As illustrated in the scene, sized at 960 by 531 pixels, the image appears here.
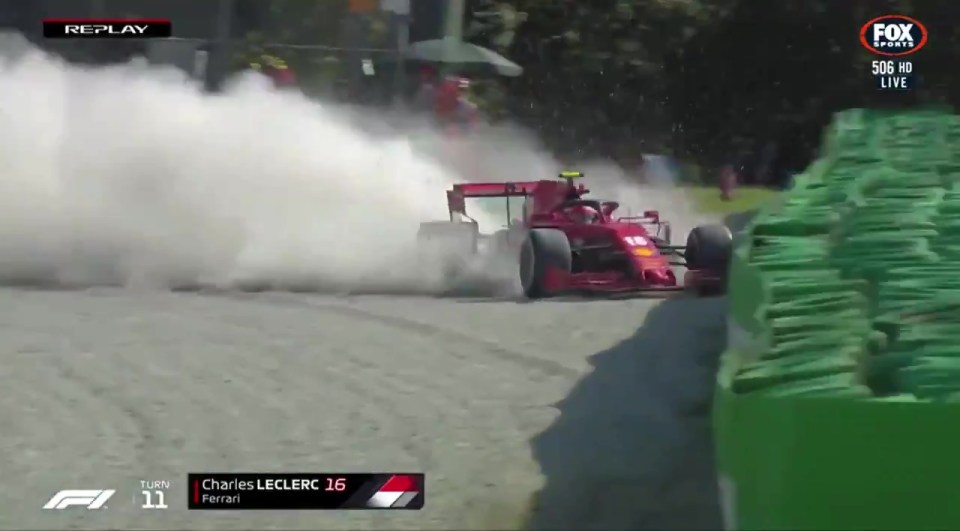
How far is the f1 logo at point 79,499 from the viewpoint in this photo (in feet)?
14.3

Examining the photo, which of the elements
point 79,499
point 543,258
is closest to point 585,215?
point 543,258

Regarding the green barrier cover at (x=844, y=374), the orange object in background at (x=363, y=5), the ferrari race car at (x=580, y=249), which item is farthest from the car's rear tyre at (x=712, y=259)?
the orange object in background at (x=363, y=5)

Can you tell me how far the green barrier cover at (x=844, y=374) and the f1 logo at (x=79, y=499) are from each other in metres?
1.91

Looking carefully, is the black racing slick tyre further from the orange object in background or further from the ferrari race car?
the orange object in background

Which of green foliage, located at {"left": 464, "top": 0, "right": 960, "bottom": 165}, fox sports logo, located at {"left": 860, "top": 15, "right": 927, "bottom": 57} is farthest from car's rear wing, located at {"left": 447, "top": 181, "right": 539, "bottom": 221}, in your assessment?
green foliage, located at {"left": 464, "top": 0, "right": 960, "bottom": 165}

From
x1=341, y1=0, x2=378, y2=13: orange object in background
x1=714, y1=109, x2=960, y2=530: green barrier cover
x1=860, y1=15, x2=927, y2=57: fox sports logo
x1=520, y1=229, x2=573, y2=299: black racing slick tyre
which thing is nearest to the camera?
x1=714, y1=109, x2=960, y2=530: green barrier cover

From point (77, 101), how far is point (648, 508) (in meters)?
9.80

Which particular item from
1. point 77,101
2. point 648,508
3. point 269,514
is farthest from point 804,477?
point 77,101

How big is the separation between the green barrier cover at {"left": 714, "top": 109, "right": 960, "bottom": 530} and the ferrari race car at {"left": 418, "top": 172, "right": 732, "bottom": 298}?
356 cm

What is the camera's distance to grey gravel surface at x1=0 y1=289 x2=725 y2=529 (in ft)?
14.8

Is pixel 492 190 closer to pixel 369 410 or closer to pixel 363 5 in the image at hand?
pixel 363 5

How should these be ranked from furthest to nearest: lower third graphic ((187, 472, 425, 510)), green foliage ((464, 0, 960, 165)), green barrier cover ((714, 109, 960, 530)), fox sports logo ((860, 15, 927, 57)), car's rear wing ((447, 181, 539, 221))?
green foliage ((464, 0, 960, 165))
car's rear wing ((447, 181, 539, 221))
fox sports logo ((860, 15, 927, 57))
lower third graphic ((187, 472, 425, 510))
green barrier cover ((714, 109, 960, 530))

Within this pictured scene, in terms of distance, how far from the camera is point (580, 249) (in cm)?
1010

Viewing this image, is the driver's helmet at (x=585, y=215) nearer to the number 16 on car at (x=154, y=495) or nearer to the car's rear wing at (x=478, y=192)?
the car's rear wing at (x=478, y=192)
